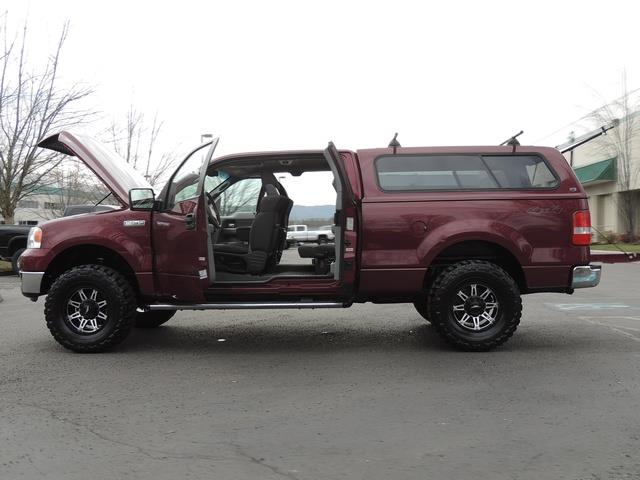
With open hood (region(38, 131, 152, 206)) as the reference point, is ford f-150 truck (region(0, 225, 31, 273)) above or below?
below

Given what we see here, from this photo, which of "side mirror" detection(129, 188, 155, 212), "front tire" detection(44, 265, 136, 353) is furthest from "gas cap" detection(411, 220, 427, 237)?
"front tire" detection(44, 265, 136, 353)

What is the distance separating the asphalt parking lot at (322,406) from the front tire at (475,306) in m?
0.26

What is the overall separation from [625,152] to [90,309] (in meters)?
29.0

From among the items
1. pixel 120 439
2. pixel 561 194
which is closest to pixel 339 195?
pixel 561 194

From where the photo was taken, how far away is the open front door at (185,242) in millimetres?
5746

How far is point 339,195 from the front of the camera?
5.73m

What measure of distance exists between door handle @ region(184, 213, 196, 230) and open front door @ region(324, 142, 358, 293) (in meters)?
1.42

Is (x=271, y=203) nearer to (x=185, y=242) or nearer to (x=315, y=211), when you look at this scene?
(x=185, y=242)

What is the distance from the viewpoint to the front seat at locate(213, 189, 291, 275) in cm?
643

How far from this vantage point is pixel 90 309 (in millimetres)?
5824

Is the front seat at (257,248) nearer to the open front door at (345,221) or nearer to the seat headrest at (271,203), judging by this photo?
the seat headrest at (271,203)

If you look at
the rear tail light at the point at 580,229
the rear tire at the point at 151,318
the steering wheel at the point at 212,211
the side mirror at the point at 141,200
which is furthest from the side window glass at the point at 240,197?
the rear tail light at the point at 580,229

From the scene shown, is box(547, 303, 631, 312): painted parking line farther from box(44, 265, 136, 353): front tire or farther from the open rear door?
box(44, 265, 136, 353): front tire

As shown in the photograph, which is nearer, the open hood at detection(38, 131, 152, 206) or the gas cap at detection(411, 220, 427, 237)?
the gas cap at detection(411, 220, 427, 237)
